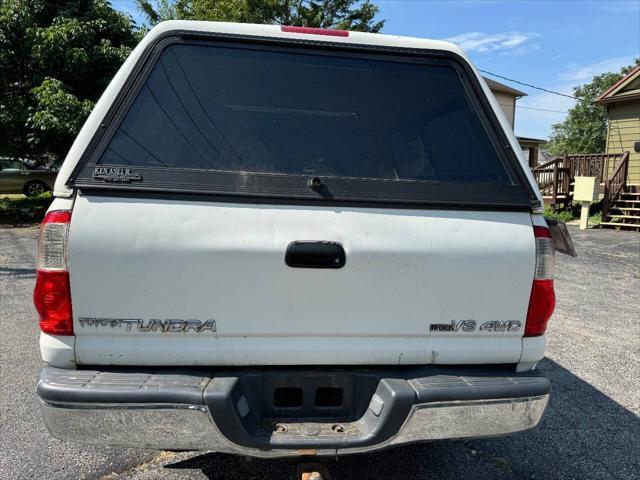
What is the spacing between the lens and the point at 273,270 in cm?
196

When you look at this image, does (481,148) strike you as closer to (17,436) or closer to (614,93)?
(17,436)

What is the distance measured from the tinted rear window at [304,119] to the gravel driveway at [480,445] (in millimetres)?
1676

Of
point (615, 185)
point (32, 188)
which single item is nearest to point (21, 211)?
→ point (32, 188)

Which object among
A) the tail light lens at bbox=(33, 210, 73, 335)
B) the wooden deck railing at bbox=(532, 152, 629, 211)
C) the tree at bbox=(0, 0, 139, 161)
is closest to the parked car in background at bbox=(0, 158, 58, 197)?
the tree at bbox=(0, 0, 139, 161)

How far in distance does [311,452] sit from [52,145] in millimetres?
12430

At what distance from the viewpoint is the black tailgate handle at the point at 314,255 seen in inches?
77.2

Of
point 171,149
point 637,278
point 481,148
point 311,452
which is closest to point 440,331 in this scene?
point 311,452

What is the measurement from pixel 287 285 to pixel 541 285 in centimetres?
110

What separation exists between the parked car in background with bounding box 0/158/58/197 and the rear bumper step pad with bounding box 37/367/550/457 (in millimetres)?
19523

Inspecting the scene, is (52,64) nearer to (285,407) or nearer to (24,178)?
(24,178)

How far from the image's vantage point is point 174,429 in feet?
6.01

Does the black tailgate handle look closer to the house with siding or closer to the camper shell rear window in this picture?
the camper shell rear window

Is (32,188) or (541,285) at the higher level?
(541,285)

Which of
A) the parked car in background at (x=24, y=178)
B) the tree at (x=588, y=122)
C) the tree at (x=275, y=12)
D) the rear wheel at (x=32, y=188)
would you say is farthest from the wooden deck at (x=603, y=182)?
the tree at (x=588, y=122)
